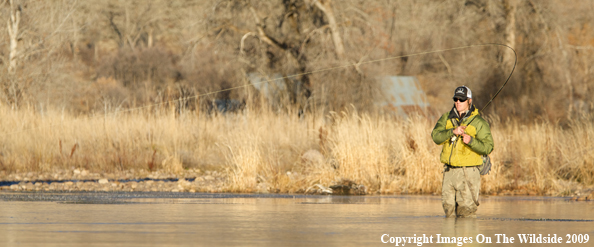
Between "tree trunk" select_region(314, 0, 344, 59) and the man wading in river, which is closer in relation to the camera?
the man wading in river

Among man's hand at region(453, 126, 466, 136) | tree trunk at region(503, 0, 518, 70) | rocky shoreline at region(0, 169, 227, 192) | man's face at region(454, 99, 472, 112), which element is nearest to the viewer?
man's hand at region(453, 126, 466, 136)

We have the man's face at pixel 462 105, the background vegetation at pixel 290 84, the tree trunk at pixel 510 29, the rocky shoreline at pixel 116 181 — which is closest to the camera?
the man's face at pixel 462 105

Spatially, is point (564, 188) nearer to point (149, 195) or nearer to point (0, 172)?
point (149, 195)

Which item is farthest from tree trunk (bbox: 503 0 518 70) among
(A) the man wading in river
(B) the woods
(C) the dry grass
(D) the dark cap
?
(D) the dark cap

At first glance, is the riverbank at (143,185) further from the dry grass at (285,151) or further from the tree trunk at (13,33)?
the tree trunk at (13,33)

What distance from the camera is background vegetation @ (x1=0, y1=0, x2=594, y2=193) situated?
16.2 metres

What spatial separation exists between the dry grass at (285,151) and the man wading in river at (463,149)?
5.18 m

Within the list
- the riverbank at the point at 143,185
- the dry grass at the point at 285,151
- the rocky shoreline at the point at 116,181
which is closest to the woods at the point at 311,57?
the dry grass at the point at 285,151

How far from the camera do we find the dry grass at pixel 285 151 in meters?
14.4

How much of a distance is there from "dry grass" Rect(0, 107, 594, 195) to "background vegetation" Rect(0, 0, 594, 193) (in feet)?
0.17

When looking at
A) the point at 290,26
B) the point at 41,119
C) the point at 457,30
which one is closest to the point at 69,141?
the point at 41,119

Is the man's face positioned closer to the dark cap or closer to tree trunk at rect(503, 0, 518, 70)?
the dark cap

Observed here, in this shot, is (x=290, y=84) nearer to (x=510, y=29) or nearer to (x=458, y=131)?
(x=510, y=29)

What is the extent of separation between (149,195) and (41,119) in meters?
8.67
